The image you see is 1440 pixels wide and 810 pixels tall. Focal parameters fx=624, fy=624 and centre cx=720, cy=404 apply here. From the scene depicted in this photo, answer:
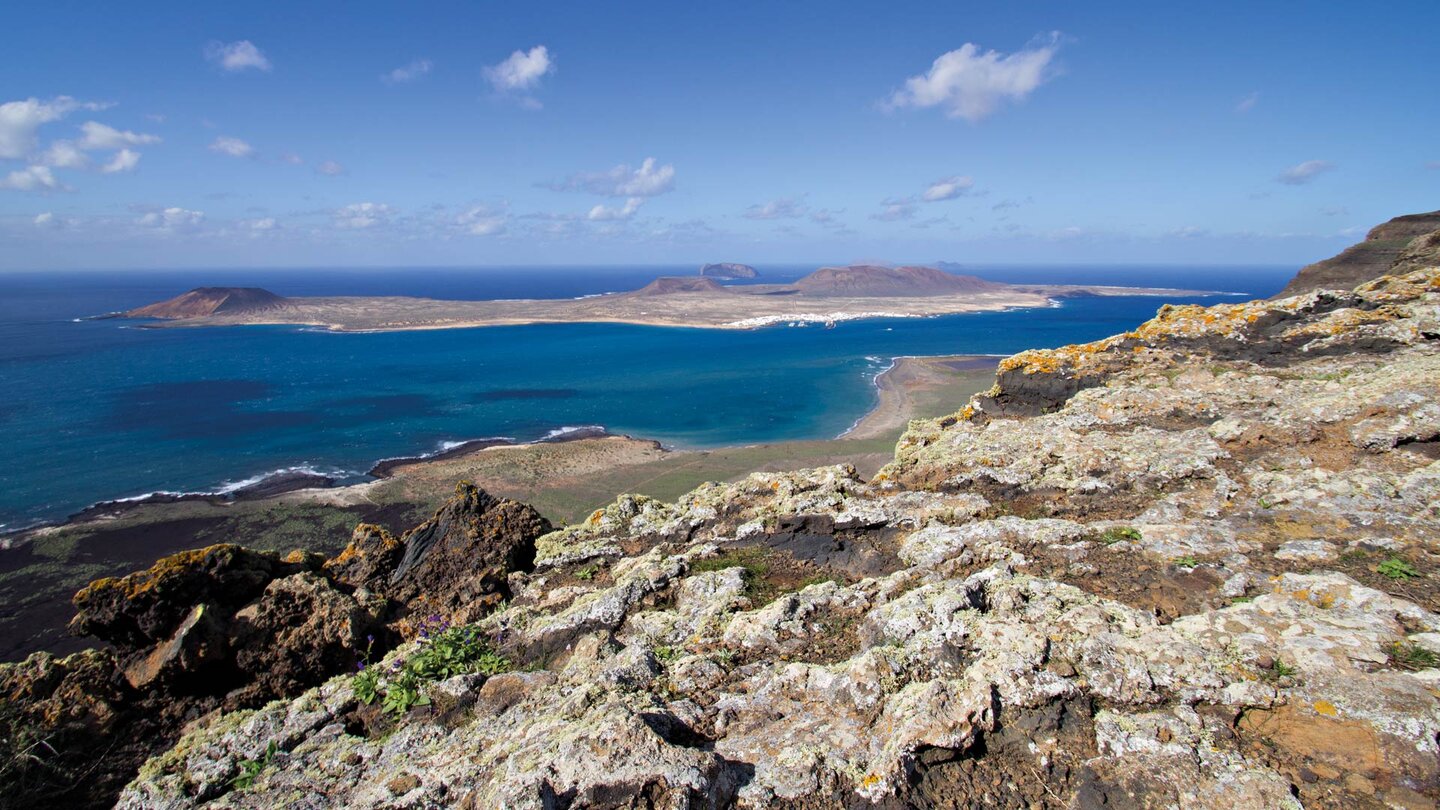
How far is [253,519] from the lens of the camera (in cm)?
3478

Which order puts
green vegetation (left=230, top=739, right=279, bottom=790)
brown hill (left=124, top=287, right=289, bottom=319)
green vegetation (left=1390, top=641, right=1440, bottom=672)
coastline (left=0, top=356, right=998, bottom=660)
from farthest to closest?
brown hill (left=124, top=287, right=289, bottom=319)
coastline (left=0, top=356, right=998, bottom=660)
green vegetation (left=230, top=739, right=279, bottom=790)
green vegetation (left=1390, top=641, right=1440, bottom=672)

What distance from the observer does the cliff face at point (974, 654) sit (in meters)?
4.47

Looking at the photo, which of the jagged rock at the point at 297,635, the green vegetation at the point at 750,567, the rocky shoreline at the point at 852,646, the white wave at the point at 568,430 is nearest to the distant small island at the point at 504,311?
the white wave at the point at 568,430

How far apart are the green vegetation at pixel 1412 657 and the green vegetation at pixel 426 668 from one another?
8081 millimetres

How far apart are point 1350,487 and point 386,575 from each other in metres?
14.0

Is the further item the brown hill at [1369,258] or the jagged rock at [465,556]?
the brown hill at [1369,258]

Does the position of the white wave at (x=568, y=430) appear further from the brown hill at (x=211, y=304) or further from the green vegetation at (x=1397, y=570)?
the brown hill at (x=211, y=304)

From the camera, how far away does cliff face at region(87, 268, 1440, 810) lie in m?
4.47

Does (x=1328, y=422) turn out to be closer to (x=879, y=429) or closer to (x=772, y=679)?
(x=772, y=679)

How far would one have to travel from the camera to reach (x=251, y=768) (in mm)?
5637

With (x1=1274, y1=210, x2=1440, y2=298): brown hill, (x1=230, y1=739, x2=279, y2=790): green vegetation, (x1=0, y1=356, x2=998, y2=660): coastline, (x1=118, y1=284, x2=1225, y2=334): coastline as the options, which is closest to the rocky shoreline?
(x1=230, y1=739, x2=279, y2=790): green vegetation

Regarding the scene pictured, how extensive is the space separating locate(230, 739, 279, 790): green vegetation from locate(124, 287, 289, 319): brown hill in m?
171

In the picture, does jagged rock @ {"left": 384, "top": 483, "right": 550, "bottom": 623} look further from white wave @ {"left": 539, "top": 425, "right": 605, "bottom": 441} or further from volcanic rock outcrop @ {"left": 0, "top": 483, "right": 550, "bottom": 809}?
white wave @ {"left": 539, "top": 425, "right": 605, "bottom": 441}

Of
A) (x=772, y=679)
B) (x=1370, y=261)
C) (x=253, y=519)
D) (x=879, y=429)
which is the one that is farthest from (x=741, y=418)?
(x=772, y=679)
